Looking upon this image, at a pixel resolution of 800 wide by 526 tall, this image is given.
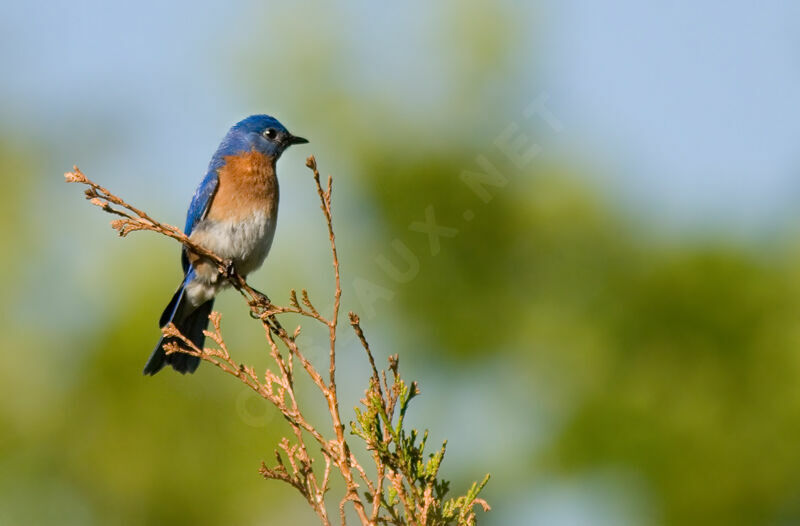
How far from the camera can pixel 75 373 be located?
14.5 meters

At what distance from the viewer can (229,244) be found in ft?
20.0

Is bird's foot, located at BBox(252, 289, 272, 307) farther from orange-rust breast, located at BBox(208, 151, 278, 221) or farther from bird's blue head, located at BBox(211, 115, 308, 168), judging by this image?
bird's blue head, located at BBox(211, 115, 308, 168)

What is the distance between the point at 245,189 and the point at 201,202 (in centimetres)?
29

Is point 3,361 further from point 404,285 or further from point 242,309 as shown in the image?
point 404,285

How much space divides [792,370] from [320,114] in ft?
29.5

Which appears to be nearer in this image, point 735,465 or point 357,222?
point 735,465

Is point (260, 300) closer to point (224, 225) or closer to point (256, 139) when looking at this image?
point (224, 225)

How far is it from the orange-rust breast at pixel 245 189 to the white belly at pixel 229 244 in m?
0.05

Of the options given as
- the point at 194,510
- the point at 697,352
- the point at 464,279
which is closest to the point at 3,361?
the point at 194,510

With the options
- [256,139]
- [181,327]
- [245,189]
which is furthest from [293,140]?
[181,327]

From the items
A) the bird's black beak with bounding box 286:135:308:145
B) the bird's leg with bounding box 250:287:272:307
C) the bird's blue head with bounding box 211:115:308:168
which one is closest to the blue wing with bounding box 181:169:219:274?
the bird's blue head with bounding box 211:115:308:168

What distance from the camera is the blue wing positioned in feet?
20.5

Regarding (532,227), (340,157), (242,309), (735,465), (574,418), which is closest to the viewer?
(242,309)

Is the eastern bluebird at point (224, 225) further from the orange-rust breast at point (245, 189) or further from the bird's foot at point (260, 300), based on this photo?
the bird's foot at point (260, 300)
